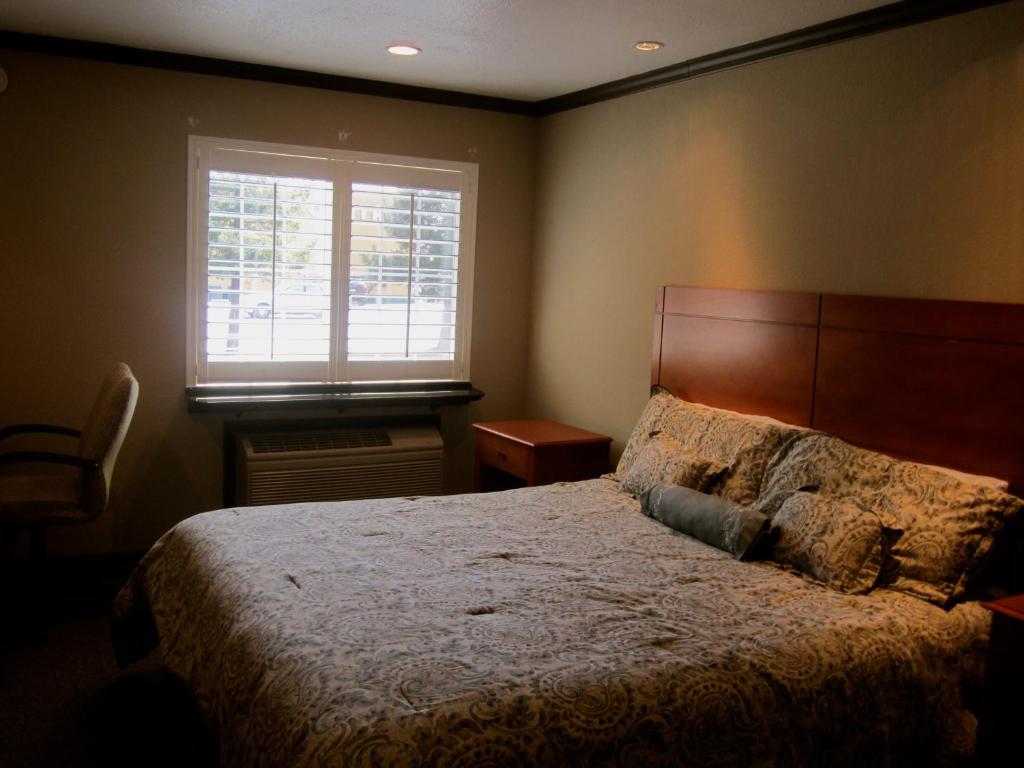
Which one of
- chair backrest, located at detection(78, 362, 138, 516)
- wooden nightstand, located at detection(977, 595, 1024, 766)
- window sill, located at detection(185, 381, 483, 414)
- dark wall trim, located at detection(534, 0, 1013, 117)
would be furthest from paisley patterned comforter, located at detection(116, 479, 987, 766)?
dark wall trim, located at detection(534, 0, 1013, 117)

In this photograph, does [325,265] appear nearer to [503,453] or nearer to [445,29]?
[503,453]

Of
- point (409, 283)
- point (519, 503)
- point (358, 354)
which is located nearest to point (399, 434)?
point (358, 354)

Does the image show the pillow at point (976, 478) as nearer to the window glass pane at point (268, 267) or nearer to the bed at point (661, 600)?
the bed at point (661, 600)

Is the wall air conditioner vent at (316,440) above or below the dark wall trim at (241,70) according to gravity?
below

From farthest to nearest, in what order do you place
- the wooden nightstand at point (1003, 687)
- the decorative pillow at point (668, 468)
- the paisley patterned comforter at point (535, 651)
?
the decorative pillow at point (668, 468)
the wooden nightstand at point (1003, 687)
the paisley patterned comforter at point (535, 651)

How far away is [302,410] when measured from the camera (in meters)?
4.70

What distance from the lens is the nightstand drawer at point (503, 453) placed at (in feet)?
14.5

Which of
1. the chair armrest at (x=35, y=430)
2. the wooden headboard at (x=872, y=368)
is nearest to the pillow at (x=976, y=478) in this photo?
the wooden headboard at (x=872, y=368)

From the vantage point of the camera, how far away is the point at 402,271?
4871 millimetres

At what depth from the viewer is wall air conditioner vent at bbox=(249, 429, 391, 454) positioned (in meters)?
4.52

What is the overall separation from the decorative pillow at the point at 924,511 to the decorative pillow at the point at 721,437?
0.84 ft

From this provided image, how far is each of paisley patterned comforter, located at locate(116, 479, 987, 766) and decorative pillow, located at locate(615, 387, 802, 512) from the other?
356 mm

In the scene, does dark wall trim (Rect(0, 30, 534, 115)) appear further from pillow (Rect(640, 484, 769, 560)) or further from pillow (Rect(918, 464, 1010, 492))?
pillow (Rect(918, 464, 1010, 492))

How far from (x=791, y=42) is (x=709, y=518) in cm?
182
